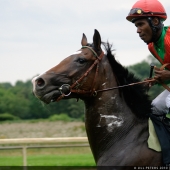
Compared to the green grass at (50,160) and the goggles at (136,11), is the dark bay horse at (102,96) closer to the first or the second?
the goggles at (136,11)

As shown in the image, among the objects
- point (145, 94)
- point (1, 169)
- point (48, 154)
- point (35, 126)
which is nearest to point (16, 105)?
point (35, 126)

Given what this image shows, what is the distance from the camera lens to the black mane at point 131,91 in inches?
223

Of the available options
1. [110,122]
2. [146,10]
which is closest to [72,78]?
[110,122]

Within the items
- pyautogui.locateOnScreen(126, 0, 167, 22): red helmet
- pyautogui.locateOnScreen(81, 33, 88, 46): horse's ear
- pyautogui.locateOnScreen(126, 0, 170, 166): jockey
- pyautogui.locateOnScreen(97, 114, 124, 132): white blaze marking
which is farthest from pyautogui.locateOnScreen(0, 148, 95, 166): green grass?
pyautogui.locateOnScreen(126, 0, 167, 22): red helmet

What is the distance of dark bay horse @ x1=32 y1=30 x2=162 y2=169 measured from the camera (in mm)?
5438

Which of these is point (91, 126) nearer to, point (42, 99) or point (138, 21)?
point (42, 99)

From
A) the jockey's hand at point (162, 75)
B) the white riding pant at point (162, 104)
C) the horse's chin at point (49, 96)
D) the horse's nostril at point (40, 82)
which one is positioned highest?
the horse's nostril at point (40, 82)

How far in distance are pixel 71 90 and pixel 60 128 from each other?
16218 millimetres

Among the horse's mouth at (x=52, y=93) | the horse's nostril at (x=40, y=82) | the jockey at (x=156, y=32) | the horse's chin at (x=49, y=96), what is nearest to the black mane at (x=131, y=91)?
the jockey at (x=156, y=32)

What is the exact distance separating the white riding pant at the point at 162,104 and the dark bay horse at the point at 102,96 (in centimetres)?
9

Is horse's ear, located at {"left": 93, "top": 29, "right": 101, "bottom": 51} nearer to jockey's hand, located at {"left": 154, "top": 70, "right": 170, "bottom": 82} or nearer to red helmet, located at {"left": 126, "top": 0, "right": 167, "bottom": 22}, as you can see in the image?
red helmet, located at {"left": 126, "top": 0, "right": 167, "bottom": 22}

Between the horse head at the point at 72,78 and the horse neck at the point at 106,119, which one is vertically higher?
the horse head at the point at 72,78

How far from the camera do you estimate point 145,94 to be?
580cm

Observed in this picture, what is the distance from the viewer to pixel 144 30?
5719 millimetres
